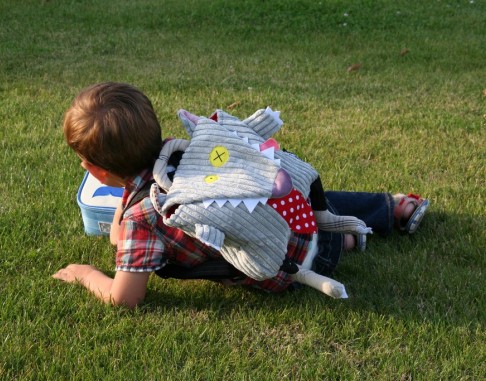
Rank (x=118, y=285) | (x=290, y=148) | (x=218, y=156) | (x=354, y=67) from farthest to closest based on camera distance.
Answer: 1. (x=354, y=67)
2. (x=290, y=148)
3. (x=118, y=285)
4. (x=218, y=156)

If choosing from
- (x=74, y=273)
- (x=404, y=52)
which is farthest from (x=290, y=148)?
(x=404, y=52)

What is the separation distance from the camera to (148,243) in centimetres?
262

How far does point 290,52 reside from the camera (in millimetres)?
7043

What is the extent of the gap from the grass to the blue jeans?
0.28 feet

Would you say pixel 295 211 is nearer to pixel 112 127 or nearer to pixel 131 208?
Answer: pixel 131 208

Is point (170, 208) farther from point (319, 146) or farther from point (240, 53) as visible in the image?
point (240, 53)

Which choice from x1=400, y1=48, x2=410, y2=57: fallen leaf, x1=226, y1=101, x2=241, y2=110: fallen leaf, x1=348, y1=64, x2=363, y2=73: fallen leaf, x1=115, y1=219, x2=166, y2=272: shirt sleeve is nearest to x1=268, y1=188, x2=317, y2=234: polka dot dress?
x1=115, y1=219, x2=166, y2=272: shirt sleeve

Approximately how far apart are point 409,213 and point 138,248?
137 centimetres

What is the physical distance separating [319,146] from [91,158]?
7.09ft

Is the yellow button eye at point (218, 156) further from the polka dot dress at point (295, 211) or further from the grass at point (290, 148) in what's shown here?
the grass at point (290, 148)

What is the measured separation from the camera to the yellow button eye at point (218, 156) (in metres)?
2.56

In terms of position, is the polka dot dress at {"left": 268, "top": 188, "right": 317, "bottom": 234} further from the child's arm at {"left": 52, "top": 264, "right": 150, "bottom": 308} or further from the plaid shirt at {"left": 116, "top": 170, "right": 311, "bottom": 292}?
the child's arm at {"left": 52, "top": 264, "right": 150, "bottom": 308}

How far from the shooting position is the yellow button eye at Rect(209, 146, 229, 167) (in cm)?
256

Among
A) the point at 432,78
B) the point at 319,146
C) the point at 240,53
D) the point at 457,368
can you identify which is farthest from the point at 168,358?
the point at 240,53
